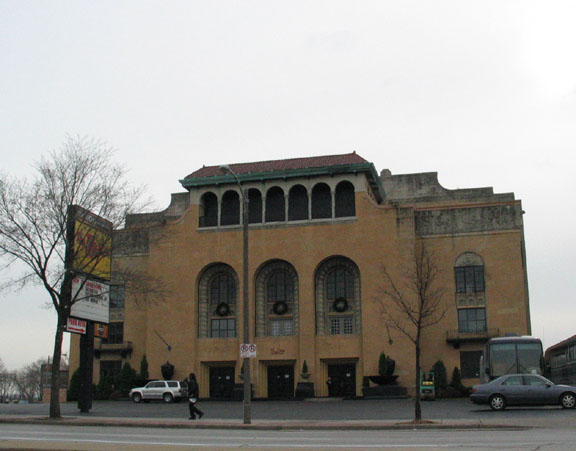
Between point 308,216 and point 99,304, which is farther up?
point 308,216

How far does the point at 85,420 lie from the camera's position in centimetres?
2700

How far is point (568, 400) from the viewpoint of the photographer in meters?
28.9

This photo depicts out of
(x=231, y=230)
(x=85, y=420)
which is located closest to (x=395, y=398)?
(x=231, y=230)

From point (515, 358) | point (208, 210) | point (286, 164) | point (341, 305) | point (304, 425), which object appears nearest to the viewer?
point (304, 425)

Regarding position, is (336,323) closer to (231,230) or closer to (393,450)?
(231,230)

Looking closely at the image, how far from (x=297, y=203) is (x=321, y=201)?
5.97 feet

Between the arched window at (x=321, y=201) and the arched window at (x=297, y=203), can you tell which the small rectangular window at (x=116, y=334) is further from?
the arched window at (x=321, y=201)

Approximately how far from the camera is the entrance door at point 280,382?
5166cm

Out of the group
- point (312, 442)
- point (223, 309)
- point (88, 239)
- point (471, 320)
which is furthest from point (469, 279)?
point (312, 442)

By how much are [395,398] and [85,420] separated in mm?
24289

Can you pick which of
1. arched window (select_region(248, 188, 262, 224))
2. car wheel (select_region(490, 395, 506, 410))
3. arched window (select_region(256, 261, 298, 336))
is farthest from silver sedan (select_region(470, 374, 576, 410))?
arched window (select_region(248, 188, 262, 224))

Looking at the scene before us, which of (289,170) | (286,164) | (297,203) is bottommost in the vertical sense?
(297,203)

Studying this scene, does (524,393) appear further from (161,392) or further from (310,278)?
(161,392)

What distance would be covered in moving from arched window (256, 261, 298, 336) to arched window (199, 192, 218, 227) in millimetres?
5558
